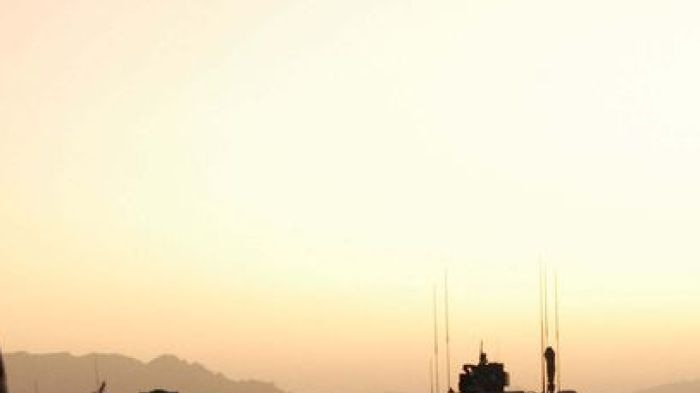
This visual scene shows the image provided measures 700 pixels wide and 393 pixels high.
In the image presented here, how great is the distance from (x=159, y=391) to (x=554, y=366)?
747 inches

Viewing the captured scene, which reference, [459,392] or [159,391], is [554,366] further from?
[159,391]

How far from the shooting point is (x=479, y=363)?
4969cm

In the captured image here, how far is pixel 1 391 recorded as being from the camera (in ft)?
93.2

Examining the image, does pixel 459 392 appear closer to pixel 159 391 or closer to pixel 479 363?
pixel 479 363

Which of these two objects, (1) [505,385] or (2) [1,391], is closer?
(2) [1,391]

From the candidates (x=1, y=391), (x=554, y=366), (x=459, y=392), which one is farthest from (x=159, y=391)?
(x=1, y=391)

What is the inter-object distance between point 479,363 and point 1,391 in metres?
25.2

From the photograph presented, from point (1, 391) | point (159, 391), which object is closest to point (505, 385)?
point (159, 391)

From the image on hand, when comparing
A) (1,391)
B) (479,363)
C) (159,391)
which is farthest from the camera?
(159,391)

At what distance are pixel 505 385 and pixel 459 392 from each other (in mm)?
1918

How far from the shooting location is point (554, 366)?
49.8m

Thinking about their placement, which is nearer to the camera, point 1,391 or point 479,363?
point 1,391

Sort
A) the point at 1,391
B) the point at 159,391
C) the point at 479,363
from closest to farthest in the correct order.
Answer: the point at 1,391, the point at 479,363, the point at 159,391

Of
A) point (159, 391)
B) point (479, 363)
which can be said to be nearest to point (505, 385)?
point (479, 363)
